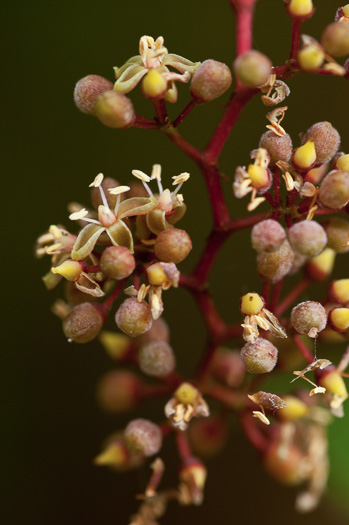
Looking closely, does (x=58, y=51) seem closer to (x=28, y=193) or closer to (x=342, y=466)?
(x=28, y=193)

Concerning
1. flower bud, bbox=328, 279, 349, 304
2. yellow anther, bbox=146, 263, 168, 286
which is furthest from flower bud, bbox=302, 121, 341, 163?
yellow anther, bbox=146, 263, 168, 286

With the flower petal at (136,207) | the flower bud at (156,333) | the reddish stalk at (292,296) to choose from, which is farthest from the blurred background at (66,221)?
the flower petal at (136,207)

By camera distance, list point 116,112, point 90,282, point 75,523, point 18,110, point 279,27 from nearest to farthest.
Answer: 1. point 116,112
2. point 90,282
3. point 279,27
4. point 75,523
5. point 18,110

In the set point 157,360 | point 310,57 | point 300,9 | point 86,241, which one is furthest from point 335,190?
point 157,360

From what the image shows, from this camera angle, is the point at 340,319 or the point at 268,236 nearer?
the point at 268,236

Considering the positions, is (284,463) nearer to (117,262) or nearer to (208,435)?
(208,435)

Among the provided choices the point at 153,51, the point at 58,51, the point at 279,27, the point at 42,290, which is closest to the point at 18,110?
the point at 58,51
